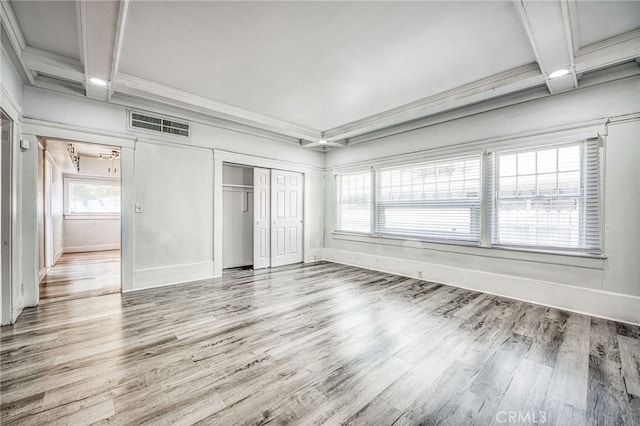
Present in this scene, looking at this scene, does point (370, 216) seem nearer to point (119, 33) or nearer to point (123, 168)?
point (123, 168)

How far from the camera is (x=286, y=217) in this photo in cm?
619

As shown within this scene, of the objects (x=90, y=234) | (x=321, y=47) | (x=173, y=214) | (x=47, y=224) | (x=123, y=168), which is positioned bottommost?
(x=90, y=234)

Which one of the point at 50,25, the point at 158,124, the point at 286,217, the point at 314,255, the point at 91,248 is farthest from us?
the point at 91,248

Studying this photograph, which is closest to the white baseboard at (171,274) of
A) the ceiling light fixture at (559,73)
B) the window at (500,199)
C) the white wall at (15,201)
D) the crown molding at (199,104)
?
the white wall at (15,201)

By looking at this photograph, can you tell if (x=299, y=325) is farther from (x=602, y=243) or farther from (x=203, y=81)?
(x=602, y=243)

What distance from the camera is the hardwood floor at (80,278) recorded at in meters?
3.98

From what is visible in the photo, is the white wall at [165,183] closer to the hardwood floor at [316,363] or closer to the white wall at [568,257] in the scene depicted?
the hardwood floor at [316,363]

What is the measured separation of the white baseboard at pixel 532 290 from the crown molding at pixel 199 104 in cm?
327

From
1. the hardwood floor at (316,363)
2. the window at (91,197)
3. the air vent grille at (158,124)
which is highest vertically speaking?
the air vent grille at (158,124)

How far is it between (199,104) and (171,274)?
2.79 metres

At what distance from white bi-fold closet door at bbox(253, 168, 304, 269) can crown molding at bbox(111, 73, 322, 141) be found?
1031mm

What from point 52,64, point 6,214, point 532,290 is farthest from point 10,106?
point 532,290

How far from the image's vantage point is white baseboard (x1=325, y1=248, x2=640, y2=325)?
3068 millimetres

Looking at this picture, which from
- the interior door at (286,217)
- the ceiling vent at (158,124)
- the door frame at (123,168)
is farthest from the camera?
the interior door at (286,217)
